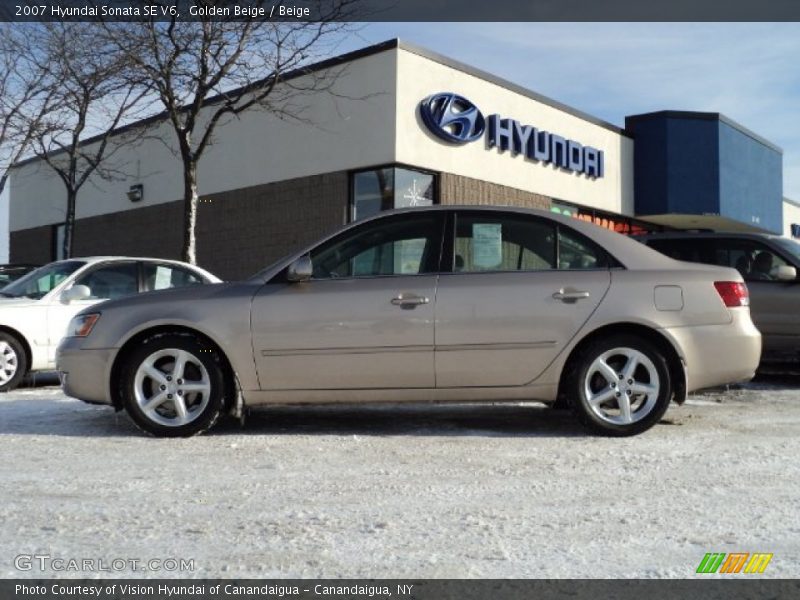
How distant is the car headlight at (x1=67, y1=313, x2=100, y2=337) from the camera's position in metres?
5.57

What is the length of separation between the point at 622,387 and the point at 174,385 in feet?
9.49

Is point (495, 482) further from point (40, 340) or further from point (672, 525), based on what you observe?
point (40, 340)

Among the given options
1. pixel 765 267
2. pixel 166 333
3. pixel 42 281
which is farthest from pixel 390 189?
pixel 166 333

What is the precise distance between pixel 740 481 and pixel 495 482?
1229 mm

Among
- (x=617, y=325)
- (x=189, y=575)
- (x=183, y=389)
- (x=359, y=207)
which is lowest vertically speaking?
(x=189, y=575)

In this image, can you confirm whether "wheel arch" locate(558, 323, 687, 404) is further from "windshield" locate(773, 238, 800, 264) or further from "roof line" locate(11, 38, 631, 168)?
"roof line" locate(11, 38, 631, 168)

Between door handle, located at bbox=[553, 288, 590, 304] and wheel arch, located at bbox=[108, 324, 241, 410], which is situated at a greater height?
door handle, located at bbox=[553, 288, 590, 304]

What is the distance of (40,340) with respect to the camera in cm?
850

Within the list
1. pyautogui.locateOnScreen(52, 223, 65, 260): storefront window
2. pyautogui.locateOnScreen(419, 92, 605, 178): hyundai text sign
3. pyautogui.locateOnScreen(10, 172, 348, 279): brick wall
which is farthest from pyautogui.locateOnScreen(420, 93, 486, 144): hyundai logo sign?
pyautogui.locateOnScreen(52, 223, 65, 260): storefront window

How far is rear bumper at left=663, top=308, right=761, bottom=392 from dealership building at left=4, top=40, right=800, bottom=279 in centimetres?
1069

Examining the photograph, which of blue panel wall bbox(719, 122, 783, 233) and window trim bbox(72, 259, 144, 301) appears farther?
blue panel wall bbox(719, 122, 783, 233)

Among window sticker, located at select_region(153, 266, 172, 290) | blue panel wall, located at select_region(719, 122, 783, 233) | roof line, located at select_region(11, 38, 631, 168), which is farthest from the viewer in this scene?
blue panel wall, located at select_region(719, 122, 783, 233)

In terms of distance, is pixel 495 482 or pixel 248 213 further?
pixel 248 213

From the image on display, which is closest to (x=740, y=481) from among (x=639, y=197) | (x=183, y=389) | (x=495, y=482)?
(x=495, y=482)
